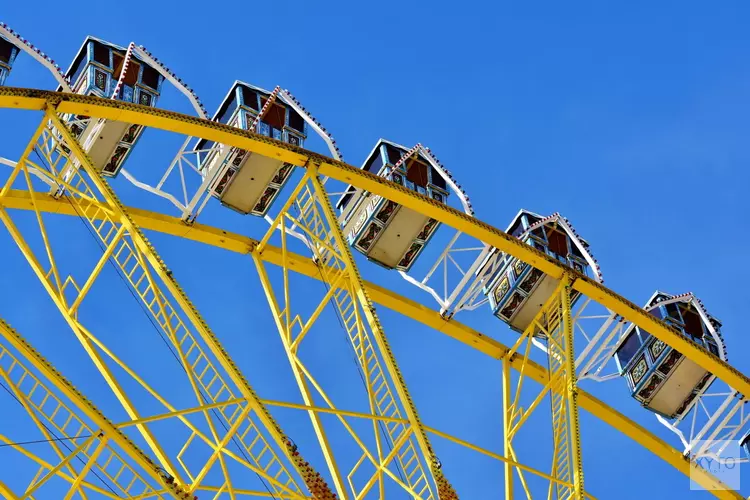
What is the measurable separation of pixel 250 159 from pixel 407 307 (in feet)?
17.2

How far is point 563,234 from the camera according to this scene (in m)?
34.7

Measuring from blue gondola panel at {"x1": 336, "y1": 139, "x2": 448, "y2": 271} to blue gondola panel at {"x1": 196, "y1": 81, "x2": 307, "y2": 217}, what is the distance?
199 centimetres

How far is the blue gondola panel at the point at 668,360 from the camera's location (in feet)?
116

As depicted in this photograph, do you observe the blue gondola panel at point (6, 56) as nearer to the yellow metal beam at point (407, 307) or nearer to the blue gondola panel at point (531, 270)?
the yellow metal beam at point (407, 307)

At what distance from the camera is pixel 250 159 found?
31906mm

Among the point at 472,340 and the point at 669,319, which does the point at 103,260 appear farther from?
the point at 669,319

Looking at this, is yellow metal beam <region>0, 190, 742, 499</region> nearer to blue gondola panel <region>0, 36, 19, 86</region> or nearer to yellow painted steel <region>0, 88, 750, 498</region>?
yellow painted steel <region>0, 88, 750, 498</region>

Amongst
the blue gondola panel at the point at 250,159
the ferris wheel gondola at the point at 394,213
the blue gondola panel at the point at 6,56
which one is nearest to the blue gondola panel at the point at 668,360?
the ferris wheel gondola at the point at 394,213

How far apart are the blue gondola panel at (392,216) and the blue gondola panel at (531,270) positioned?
6.71ft

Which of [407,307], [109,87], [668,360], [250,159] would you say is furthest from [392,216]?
[668,360]

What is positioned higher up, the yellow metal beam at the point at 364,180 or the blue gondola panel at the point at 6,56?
the yellow metal beam at the point at 364,180

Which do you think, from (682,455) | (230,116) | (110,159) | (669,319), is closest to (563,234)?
(669,319)

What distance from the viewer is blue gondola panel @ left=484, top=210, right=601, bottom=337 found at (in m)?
34.1

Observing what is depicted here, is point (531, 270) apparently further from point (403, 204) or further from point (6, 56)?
point (6, 56)
